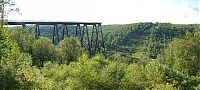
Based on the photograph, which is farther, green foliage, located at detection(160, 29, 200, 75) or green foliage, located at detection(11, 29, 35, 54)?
green foliage, located at detection(11, 29, 35, 54)

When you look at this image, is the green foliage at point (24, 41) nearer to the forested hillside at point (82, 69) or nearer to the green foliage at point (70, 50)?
the forested hillside at point (82, 69)

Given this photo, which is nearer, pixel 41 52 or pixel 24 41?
pixel 24 41

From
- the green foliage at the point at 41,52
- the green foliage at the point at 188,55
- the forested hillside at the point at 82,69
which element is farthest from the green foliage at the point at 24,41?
the green foliage at the point at 188,55

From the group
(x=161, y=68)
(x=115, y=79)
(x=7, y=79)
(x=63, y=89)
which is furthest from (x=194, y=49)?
(x=7, y=79)

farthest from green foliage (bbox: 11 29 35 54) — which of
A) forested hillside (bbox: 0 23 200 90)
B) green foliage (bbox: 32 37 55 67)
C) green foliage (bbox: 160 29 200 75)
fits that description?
green foliage (bbox: 160 29 200 75)

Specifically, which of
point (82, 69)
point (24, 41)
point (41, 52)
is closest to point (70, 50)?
point (41, 52)

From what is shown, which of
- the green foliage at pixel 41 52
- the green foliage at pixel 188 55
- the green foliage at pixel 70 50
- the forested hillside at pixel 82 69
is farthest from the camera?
the green foliage at pixel 70 50

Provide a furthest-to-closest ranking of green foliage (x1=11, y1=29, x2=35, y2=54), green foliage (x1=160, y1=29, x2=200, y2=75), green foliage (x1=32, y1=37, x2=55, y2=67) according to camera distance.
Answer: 1. green foliage (x1=32, y1=37, x2=55, y2=67)
2. green foliage (x1=11, y1=29, x2=35, y2=54)
3. green foliage (x1=160, y1=29, x2=200, y2=75)

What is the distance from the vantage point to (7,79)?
91.7ft

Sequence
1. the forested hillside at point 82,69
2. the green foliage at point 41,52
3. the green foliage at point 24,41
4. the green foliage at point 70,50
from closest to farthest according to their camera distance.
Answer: the forested hillside at point 82,69
the green foliage at point 24,41
the green foliage at point 41,52
the green foliage at point 70,50

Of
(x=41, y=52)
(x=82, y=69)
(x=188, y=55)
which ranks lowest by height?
(x=41, y=52)

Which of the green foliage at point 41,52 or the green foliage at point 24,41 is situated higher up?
the green foliage at point 24,41

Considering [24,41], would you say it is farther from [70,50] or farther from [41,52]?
[70,50]

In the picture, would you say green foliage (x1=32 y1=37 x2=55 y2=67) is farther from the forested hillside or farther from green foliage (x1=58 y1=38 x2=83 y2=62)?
green foliage (x1=58 y1=38 x2=83 y2=62)
